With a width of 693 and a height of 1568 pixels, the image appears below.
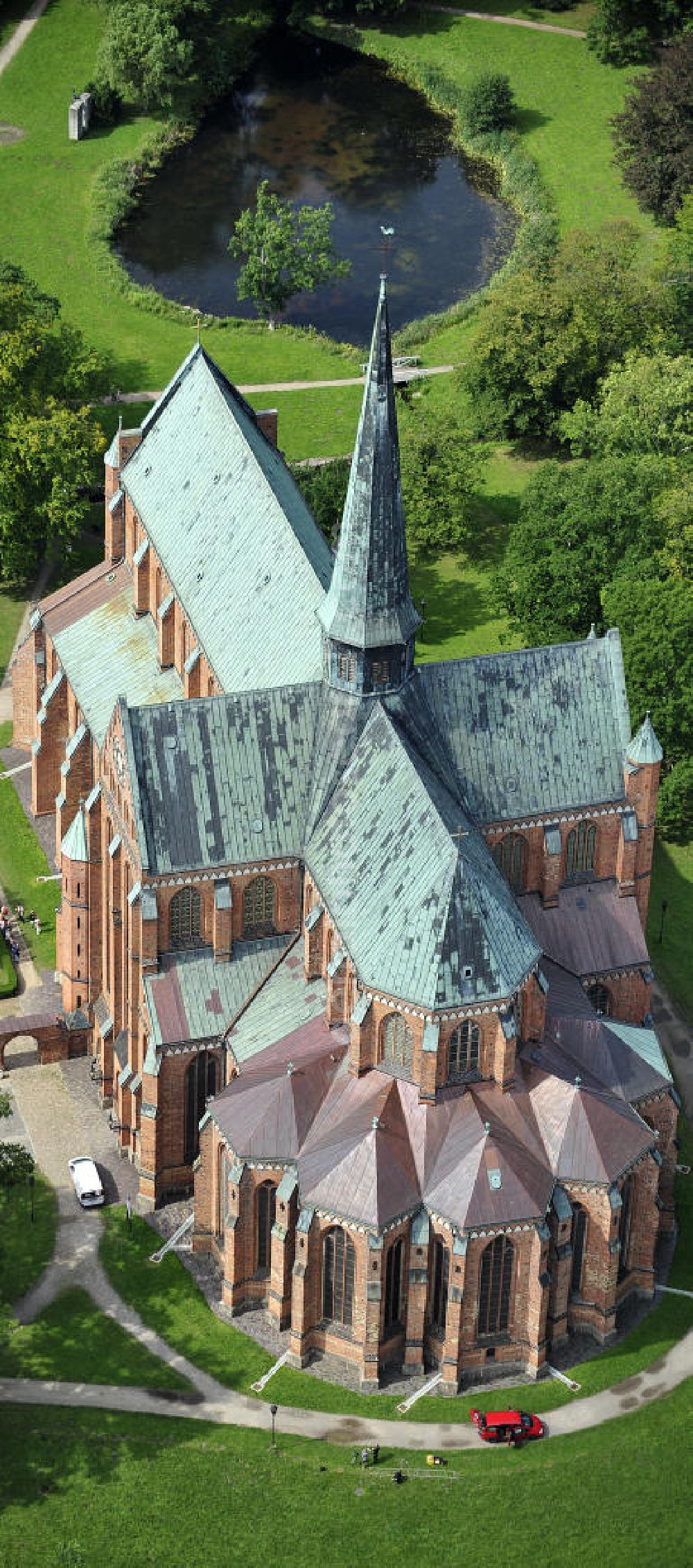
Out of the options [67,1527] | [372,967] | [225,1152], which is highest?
[372,967]

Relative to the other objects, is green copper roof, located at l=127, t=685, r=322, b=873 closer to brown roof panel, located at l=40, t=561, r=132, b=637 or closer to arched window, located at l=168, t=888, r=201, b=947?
arched window, located at l=168, t=888, r=201, b=947

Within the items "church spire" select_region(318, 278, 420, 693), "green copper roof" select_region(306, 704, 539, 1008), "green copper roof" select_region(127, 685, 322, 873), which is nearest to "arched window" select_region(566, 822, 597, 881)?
"green copper roof" select_region(306, 704, 539, 1008)

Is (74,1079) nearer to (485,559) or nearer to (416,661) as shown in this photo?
(416,661)

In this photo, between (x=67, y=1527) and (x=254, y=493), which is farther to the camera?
(x=254, y=493)

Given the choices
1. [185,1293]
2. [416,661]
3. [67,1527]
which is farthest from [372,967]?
[416,661]

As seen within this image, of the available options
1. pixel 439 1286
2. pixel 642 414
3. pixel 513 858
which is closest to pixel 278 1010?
pixel 513 858

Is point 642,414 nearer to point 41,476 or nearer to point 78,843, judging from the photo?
point 41,476
